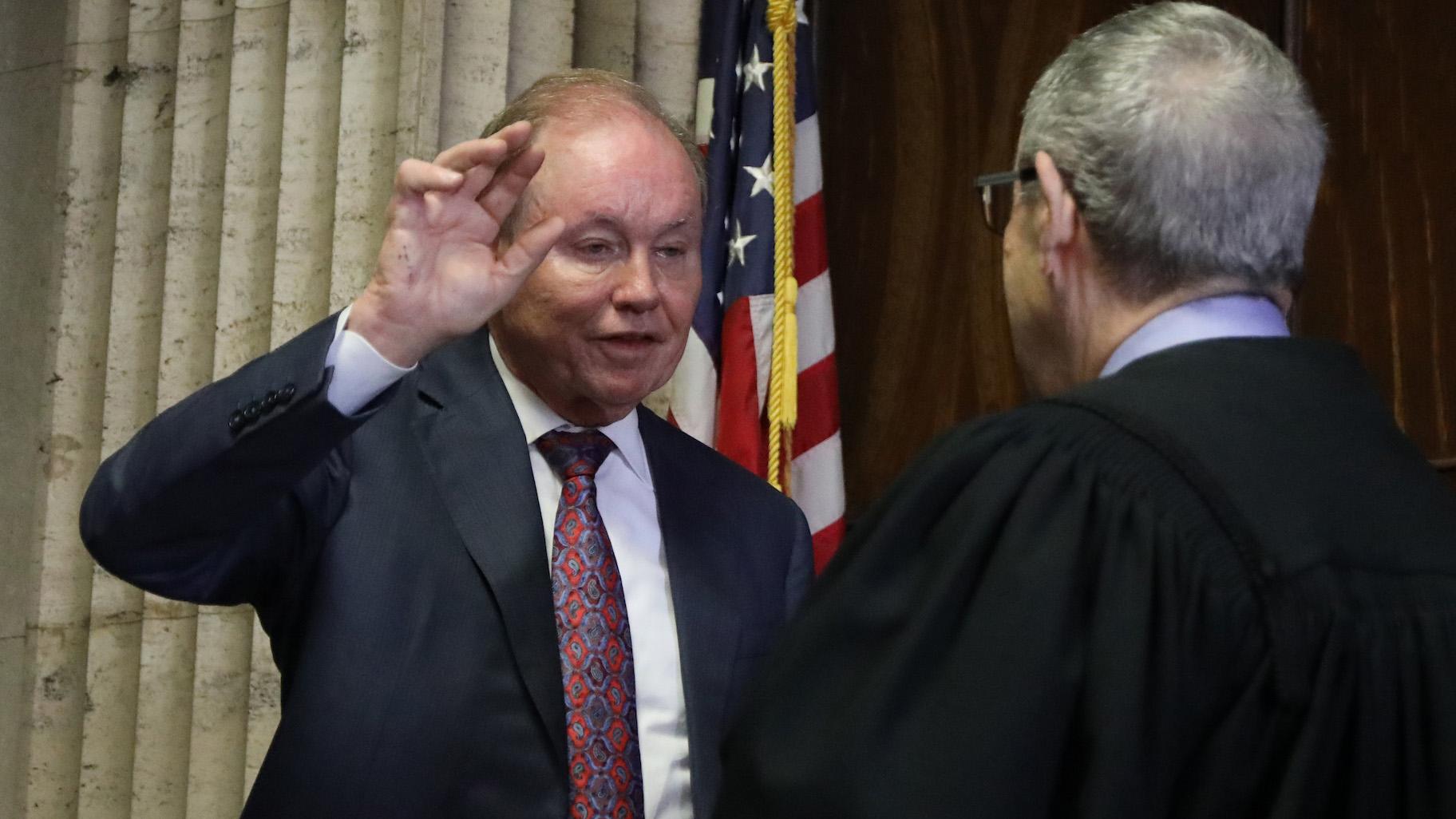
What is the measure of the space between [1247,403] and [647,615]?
120 cm

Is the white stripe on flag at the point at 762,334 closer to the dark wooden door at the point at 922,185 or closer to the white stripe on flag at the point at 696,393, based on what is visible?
the white stripe on flag at the point at 696,393

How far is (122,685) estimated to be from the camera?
13.1ft

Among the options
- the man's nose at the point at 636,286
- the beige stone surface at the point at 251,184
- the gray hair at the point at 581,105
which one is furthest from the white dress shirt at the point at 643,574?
the beige stone surface at the point at 251,184

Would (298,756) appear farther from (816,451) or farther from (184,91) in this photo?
(184,91)

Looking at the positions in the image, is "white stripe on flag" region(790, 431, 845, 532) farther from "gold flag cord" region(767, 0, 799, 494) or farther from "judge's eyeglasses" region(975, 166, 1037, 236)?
"judge's eyeglasses" region(975, 166, 1037, 236)

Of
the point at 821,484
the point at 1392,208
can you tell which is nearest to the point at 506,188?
the point at 821,484

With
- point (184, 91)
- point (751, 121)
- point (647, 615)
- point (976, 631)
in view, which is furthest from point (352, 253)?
point (976, 631)

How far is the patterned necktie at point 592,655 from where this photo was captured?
8.04ft

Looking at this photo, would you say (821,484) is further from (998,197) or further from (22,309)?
(22,309)

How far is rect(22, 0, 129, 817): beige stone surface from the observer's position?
4027 mm

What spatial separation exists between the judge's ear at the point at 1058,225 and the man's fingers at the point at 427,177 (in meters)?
0.77

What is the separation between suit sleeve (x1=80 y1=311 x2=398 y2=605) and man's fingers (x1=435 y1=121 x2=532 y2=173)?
0.91ft

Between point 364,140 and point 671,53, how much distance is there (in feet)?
2.60

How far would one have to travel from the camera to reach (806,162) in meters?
4.11
